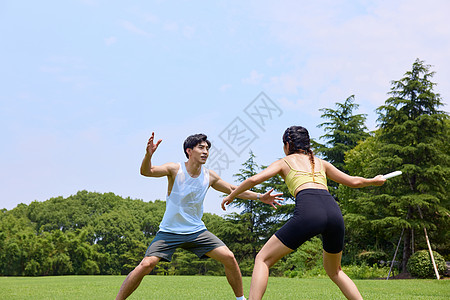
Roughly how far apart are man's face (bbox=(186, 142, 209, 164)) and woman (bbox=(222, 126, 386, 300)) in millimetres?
1034

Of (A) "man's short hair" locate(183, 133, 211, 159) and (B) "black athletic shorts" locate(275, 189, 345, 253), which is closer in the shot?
(B) "black athletic shorts" locate(275, 189, 345, 253)

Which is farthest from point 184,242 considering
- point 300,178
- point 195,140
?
point 300,178

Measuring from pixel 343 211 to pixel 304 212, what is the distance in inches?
1035

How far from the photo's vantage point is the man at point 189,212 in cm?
536

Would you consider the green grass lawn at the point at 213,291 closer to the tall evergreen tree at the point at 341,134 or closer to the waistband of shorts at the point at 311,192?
the waistband of shorts at the point at 311,192

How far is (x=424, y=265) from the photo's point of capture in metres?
19.7

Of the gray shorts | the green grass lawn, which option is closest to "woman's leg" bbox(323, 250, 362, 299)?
the gray shorts

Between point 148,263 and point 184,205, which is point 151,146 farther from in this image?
point 148,263

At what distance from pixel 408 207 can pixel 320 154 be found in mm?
14628

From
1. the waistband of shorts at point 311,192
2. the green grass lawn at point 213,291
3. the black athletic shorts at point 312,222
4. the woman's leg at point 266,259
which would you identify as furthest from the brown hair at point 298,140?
the green grass lawn at point 213,291

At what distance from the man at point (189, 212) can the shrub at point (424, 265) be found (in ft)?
55.5

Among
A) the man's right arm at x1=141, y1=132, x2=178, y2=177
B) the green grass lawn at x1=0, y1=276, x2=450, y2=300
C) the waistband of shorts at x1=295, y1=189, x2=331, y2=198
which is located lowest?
the green grass lawn at x1=0, y1=276, x2=450, y2=300

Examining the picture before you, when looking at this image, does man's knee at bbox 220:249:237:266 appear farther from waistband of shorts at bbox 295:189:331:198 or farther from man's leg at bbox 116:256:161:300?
waistband of shorts at bbox 295:189:331:198

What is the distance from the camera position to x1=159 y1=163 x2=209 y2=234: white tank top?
5445 millimetres
